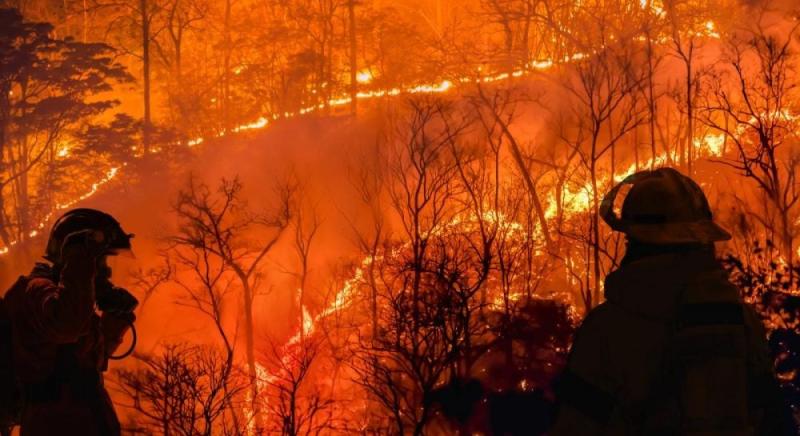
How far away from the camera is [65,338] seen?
122 inches

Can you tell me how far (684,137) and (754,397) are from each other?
3857cm

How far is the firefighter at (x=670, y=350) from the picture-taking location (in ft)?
6.95

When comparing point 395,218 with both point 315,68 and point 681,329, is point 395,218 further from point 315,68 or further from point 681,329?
point 681,329

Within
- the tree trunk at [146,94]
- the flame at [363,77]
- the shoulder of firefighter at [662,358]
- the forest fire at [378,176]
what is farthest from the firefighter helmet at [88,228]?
the flame at [363,77]

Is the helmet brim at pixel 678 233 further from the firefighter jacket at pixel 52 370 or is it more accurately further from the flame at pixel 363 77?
the flame at pixel 363 77

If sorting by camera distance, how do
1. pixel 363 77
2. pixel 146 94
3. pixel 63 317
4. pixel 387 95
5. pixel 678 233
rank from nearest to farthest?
pixel 678 233 → pixel 63 317 → pixel 146 94 → pixel 387 95 → pixel 363 77

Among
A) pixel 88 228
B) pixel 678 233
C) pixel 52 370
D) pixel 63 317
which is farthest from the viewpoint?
pixel 52 370

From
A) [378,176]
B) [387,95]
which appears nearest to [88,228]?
[378,176]

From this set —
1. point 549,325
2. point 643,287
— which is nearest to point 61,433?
point 643,287

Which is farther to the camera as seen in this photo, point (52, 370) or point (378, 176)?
point (378, 176)

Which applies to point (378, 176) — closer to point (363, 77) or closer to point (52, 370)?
point (363, 77)

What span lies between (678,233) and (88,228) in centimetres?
213

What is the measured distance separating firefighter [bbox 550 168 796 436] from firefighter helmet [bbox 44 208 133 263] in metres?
1.86

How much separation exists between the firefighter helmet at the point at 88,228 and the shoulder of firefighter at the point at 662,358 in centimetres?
186
